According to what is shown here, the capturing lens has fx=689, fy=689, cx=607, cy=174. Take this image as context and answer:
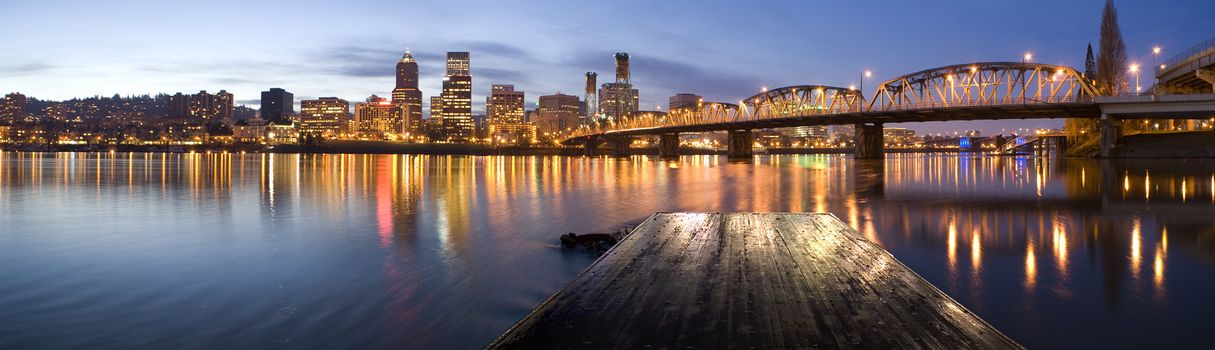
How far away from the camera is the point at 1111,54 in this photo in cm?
9988

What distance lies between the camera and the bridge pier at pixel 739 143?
14250cm

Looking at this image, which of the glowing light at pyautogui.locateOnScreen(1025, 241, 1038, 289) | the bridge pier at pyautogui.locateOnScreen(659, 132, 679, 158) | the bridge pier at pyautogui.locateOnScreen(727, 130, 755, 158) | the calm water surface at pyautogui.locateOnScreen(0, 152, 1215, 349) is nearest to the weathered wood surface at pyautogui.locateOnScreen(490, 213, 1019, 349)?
the calm water surface at pyautogui.locateOnScreen(0, 152, 1215, 349)

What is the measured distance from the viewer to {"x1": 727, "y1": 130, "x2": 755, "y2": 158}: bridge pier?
142 metres

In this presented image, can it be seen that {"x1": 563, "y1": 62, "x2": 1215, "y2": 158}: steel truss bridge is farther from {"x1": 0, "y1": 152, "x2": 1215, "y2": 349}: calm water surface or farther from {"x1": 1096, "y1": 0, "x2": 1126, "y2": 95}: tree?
{"x1": 0, "y1": 152, "x2": 1215, "y2": 349}: calm water surface

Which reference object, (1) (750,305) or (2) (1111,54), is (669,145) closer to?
(2) (1111,54)

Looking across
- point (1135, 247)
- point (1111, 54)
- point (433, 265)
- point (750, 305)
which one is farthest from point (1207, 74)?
point (750, 305)

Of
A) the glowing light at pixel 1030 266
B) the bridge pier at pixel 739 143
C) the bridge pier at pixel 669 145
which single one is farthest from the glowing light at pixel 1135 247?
the bridge pier at pixel 669 145

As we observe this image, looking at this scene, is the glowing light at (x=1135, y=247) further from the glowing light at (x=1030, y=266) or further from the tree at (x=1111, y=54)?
the tree at (x=1111, y=54)

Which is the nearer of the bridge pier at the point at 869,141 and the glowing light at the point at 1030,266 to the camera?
the glowing light at the point at 1030,266

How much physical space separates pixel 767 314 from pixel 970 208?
2255 cm

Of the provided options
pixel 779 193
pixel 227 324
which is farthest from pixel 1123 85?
pixel 227 324

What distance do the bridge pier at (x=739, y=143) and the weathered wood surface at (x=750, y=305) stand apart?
132 metres

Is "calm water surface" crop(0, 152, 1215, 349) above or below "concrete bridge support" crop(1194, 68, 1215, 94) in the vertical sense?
below

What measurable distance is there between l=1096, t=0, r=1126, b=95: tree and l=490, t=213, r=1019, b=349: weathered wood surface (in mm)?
111039
